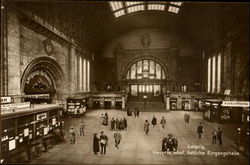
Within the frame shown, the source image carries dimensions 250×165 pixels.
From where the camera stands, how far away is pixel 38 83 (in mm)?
14062

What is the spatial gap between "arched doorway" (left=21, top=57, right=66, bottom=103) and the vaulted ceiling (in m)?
3.50

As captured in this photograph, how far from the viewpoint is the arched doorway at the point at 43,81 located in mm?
12516

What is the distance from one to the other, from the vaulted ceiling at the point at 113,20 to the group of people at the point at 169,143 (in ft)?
21.0

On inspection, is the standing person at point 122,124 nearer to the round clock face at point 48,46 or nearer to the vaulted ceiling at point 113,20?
the vaulted ceiling at point 113,20

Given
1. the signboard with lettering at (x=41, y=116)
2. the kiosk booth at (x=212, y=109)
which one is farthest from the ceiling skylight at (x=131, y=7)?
the kiosk booth at (x=212, y=109)

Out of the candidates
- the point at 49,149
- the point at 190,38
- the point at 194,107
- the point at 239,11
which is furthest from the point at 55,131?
the point at 190,38

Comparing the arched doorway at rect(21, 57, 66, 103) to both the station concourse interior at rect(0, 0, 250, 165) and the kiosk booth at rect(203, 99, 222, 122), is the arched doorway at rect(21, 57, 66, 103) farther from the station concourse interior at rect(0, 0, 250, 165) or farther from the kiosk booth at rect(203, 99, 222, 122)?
the kiosk booth at rect(203, 99, 222, 122)

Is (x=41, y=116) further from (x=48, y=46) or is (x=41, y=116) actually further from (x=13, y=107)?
(x=48, y=46)

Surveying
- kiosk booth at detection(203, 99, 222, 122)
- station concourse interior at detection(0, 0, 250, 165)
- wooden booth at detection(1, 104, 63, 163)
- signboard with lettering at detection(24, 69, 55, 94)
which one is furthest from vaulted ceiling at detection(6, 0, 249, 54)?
wooden booth at detection(1, 104, 63, 163)

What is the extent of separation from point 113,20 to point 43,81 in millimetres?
8057

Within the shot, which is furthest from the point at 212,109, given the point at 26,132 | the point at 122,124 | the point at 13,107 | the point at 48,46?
the point at 48,46

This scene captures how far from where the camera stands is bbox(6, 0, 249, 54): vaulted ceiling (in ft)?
35.9

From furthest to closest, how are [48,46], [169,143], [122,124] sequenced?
[48,46], [122,124], [169,143]

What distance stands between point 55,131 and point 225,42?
14.5 meters
